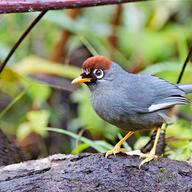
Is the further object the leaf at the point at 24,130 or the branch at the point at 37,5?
the leaf at the point at 24,130

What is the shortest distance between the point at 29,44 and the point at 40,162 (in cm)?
374

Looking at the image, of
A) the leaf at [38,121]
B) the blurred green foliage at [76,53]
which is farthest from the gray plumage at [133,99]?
the leaf at [38,121]

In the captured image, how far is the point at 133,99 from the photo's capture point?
2.78 metres

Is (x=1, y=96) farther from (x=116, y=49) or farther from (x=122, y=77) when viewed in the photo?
(x=122, y=77)

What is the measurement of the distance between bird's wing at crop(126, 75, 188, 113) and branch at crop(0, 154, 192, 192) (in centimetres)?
25

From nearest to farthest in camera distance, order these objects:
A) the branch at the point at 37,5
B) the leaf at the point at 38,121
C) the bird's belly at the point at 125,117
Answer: the branch at the point at 37,5 < the bird's belly at the point at 125,117 < the leaf at the point at 38,121

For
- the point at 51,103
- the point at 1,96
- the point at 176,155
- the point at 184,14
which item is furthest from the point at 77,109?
the point at 176,155

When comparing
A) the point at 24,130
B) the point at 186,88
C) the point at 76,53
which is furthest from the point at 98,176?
the point at 76,53

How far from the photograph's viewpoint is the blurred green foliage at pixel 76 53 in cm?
463

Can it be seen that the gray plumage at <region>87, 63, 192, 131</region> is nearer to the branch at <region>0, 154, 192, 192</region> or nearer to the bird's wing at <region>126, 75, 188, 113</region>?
the bird's wing at <region>126, 75, 188, 113</region>

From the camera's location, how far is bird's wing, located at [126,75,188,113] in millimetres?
2793

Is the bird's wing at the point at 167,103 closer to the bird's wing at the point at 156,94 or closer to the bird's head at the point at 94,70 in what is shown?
the bird's wing at the point at 156,94

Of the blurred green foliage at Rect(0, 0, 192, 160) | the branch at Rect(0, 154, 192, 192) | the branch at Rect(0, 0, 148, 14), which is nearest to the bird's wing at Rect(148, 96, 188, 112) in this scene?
the branch at Rect(0, 154, 192, 192)

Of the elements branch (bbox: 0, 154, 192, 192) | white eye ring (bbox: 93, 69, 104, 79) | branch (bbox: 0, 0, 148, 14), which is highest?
branch (bbox: 0, 0, 148, 14)
